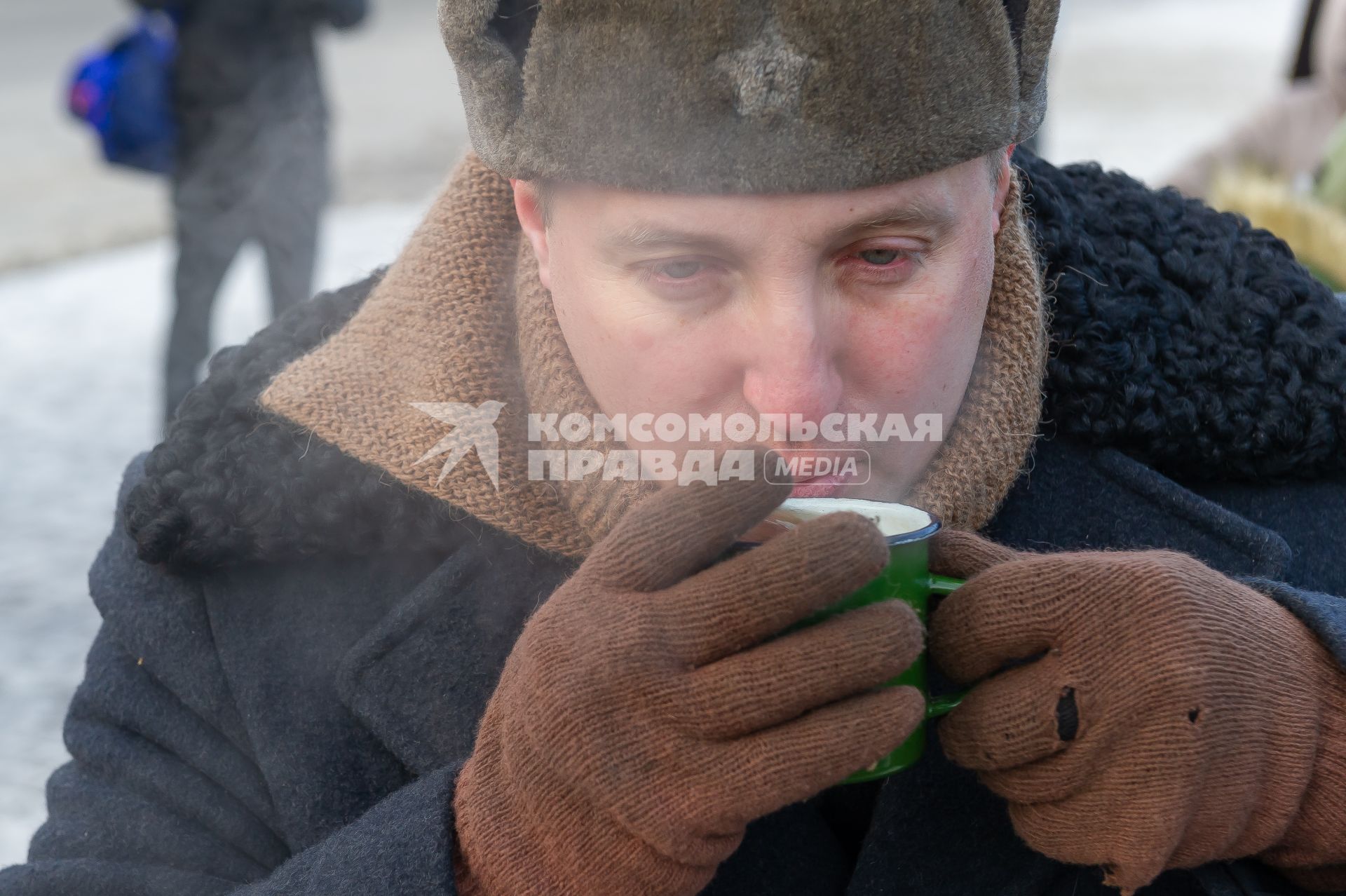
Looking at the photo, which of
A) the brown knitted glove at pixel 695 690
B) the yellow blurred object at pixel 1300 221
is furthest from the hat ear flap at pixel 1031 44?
the yellow blurred object at pixel 1300 221

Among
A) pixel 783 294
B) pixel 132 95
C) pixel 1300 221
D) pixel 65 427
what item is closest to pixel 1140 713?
pixel 783 294

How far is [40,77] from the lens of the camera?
11.7 m

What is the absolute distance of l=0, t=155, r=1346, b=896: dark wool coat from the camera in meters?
1.58

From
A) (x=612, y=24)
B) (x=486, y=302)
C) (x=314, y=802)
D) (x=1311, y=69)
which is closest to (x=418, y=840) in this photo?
(x=314, y=802)

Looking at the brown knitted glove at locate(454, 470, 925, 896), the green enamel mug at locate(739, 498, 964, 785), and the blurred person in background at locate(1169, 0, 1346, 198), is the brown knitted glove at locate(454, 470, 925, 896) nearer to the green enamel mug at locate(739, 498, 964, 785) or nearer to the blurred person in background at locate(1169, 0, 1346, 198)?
the green enamel mug at locate(739, 498, 964, 785)

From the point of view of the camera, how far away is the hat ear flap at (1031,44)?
55.4 inches

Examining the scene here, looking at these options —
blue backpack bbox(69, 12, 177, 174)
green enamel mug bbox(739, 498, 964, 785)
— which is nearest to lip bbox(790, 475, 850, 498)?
green enamel mug bbox(739, 498, 964, 785)

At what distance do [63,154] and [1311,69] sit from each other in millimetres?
7820

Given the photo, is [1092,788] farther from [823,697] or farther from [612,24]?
[612,24]

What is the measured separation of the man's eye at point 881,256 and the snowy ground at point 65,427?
1.11 m

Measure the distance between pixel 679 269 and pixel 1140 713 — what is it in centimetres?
63

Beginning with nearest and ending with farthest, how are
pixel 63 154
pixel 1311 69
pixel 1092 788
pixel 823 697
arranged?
pixel 823 697, pixel 1092 788, pixel 1311 69, pixel 63 154

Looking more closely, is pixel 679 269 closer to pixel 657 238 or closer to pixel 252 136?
pixel 657 238

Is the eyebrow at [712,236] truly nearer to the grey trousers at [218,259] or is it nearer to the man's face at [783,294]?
the man's face at [783,294]
